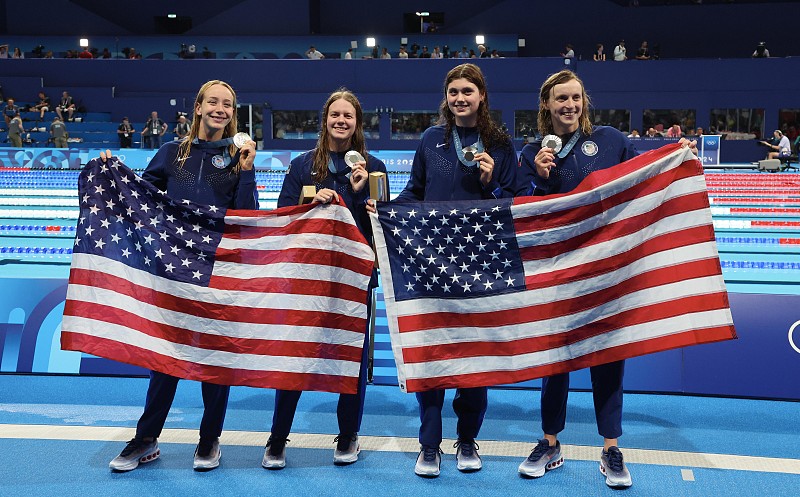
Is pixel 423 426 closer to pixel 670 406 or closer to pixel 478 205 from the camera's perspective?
pixel 478 205

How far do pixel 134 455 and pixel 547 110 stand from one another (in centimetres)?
262

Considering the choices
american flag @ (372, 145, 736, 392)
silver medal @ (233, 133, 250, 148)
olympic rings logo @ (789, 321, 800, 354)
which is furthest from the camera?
olympic rings logo @ (789, 321, 800, 354)

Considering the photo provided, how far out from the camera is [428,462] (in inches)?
150

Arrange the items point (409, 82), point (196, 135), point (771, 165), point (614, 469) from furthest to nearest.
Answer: point (409, 82), point (771, 165), point (196, 135), point (614, 469)

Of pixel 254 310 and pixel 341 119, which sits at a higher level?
pixel 341 119

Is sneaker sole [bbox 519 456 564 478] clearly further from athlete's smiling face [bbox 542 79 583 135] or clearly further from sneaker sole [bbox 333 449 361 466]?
athlete's smiling face [bbox 542 79 583 135]

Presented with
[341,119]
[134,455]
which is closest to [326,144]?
[341,119]

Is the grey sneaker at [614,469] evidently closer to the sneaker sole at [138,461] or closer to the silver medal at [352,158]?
the silver medal at [352,158]

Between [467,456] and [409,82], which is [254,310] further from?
[409,82]

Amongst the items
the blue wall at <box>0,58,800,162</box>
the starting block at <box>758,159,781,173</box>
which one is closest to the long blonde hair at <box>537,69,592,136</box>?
the starting block at <box>758,159,781,173</box>

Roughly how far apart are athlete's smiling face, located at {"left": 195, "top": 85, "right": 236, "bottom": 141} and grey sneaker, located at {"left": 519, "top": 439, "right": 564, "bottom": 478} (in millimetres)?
2192

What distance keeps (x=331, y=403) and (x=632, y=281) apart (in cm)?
204

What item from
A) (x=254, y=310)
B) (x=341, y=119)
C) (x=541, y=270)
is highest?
(x=341, y=119)

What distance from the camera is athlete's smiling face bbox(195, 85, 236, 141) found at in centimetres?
395
